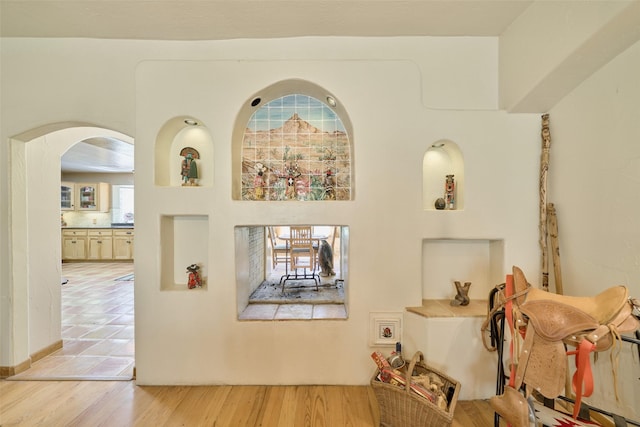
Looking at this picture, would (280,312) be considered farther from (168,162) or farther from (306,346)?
(168,162)

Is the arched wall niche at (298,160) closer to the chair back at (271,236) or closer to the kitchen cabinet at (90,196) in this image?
the chair back at (271,236)

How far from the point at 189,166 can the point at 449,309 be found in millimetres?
2569

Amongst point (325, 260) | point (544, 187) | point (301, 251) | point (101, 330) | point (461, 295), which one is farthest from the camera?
point (325, 260)

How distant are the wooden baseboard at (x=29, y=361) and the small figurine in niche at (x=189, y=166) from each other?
7.01 feet

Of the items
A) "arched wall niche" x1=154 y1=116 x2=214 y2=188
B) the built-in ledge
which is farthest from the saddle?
"arched wall niche" x1=154 y1=116 x2=214 y2=188

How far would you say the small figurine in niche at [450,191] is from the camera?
2.29m

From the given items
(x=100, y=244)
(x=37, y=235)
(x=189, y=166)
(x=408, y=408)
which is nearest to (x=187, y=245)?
(x=189, y=166)

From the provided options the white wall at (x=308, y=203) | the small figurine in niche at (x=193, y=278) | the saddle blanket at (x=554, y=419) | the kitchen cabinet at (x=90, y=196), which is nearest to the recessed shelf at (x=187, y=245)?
the small figurine in niche at (x=193, y=278)

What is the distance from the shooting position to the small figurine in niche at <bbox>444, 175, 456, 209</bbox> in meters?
2.29

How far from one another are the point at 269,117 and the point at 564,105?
240 cm

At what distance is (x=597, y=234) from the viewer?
1.71 meters

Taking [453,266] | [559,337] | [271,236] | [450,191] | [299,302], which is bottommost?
[299,302]

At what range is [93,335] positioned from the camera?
2957 millimetres

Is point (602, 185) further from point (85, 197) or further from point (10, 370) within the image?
point (85, 197)
